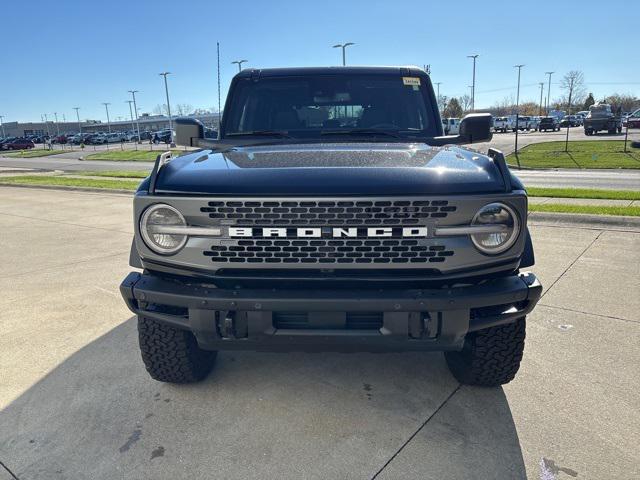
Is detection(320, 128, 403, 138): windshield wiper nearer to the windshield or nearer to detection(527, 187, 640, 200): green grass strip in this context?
the windshield

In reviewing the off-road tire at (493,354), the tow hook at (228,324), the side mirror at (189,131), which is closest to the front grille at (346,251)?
the tow hook at (228,324)

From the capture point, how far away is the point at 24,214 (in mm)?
10016

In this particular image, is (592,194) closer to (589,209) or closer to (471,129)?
(589,209)

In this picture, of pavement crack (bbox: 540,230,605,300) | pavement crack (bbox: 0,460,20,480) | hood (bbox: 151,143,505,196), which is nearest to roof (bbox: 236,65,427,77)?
hood (bbox: 151,143,505,196)

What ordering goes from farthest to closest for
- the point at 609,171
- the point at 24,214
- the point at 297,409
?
the point at 609,171, the point at 24,214, the point at 297,409

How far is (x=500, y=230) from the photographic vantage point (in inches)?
91.9

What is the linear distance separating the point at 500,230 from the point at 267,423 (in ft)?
5.14

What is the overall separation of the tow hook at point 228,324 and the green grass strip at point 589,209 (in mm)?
→ 6736

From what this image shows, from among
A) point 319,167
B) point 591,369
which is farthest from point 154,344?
point 591,369

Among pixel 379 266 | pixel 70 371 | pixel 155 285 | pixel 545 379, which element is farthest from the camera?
pixel 70 371

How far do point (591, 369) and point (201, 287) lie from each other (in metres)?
2.49

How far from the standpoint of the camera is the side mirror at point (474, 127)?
3465 millimetres

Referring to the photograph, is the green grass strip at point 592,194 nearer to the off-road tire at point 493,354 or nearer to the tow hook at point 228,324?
the off-road tire at point 493,354

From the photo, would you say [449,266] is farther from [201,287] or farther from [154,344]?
[154,344]
